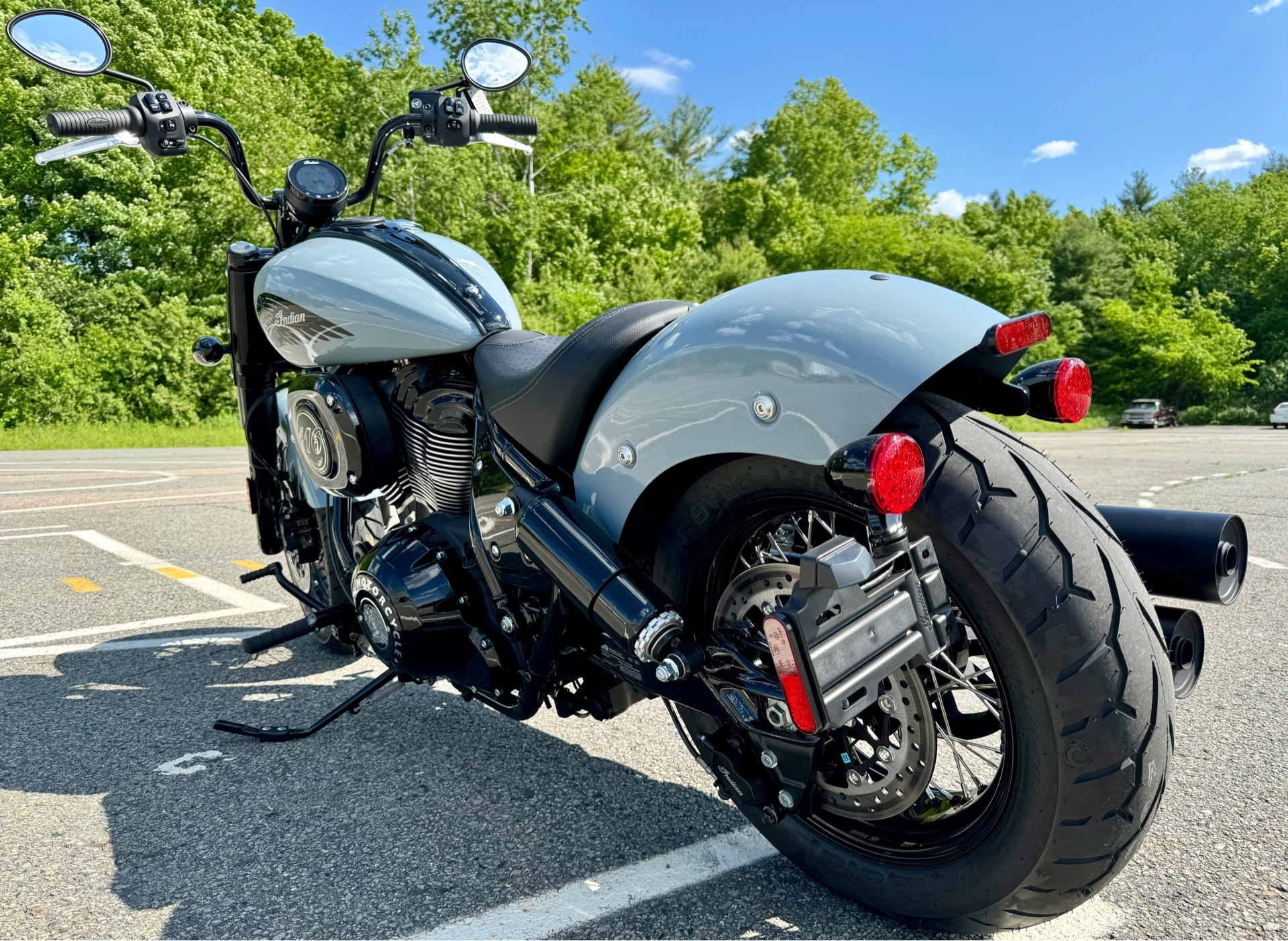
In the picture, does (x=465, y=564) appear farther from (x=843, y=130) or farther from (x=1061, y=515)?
(x=843, y=130)

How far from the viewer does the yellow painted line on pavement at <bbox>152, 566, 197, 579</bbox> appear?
15.9ft

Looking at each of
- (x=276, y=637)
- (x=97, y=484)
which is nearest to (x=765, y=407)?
(x=276, y=637)

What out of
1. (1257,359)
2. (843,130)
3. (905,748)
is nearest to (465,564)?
(905,748)

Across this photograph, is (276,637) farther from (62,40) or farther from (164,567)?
(164,567)

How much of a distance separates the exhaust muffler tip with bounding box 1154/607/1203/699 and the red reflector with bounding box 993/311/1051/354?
0.64 metres

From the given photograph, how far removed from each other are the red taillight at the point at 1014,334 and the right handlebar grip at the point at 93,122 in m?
2.66

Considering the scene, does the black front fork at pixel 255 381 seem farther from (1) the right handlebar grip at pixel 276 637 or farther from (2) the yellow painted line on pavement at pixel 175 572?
(2) the yellow painted line on pavement at pixel 175 572

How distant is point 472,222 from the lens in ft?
82.1

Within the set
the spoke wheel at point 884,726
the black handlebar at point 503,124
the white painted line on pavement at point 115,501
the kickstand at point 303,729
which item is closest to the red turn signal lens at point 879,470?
the spoke wheel at point 884,726

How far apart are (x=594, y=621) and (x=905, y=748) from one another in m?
0.64

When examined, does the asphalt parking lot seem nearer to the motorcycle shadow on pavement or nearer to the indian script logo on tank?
the motorcycle shadow on pavement

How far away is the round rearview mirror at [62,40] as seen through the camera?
8.68 feet

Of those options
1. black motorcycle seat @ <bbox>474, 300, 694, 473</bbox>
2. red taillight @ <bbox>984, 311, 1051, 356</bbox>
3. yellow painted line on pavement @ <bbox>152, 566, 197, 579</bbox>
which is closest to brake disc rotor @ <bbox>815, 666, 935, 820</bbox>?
red taillight @ <bbox>984, 311, 1051, 356</bbox>

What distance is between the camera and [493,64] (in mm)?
3086
